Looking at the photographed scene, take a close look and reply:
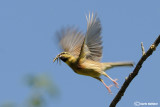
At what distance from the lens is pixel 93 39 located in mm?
5836

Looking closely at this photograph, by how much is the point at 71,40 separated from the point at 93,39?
6.06 feet

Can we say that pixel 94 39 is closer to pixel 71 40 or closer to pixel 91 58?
pixel 91 58

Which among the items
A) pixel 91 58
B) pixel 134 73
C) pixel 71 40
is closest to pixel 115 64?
pixel 91 58

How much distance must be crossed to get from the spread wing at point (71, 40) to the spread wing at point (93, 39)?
107cm

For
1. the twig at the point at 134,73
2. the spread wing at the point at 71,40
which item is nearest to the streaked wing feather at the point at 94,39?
the spread wing at the point at 71,40

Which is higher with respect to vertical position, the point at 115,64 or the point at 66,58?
the point at 66,58

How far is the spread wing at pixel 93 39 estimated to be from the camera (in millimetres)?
5562

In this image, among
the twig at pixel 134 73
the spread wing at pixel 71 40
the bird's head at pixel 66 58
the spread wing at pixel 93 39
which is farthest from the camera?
the spread wing at pixel 71 40

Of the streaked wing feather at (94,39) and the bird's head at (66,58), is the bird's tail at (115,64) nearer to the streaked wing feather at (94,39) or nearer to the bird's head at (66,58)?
the streaked wing feather at (94,39)

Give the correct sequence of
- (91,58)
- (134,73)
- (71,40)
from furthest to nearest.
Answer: (71,40) → (91,58) → (134,73)

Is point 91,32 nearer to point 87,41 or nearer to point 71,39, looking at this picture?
point 87,41

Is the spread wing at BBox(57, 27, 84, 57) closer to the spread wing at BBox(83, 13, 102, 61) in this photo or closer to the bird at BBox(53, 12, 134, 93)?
the bird at BBox(53, 12, 134, 93)

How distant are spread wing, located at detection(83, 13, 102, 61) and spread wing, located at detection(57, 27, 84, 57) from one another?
1065 millimetres

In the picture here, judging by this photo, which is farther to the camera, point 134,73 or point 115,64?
point 115,64
